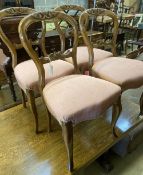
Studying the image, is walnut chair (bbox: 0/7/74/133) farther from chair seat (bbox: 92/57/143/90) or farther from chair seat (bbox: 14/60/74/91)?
chair seat (bbox: 92/57/143/90)

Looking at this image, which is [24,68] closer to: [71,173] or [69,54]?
[69,54]

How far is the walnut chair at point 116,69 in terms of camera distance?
110cm

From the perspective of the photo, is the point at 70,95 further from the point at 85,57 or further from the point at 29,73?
the point at 85,57

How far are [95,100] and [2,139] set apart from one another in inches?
28.8

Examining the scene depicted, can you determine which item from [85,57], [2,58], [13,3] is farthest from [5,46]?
[85,57]

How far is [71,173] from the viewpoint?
0.97 meters

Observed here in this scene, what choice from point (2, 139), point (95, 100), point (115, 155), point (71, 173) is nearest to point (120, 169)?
point (115, 155)

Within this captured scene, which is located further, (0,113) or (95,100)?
(0,113)

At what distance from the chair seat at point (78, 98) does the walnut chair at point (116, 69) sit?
0.49ft

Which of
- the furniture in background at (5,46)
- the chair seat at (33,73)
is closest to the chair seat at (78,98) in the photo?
the chair seat at (33,73)

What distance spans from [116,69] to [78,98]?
44 cm

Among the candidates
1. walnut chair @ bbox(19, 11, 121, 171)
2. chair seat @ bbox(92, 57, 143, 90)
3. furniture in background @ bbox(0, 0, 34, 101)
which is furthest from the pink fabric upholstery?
chair seat @ bbox(92, 57, 143, 90)

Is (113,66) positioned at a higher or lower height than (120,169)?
higher

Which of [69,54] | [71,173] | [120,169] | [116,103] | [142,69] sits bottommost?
[120,169]
